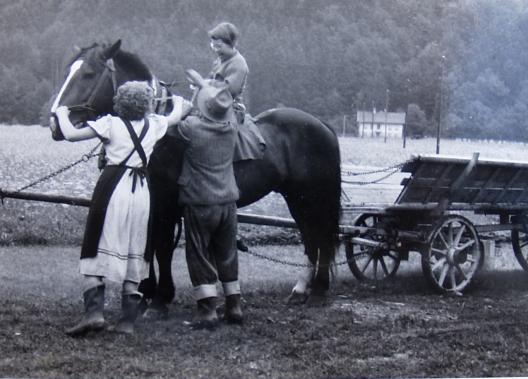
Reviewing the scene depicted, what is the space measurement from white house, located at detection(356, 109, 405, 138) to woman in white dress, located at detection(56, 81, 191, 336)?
255cm

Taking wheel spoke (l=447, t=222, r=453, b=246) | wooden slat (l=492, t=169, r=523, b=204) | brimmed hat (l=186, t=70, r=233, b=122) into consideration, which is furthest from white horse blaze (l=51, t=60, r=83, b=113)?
wooden slat (l=492, t=169, r=523, b=204)

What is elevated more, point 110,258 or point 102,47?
point 102,47

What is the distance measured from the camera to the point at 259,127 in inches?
262

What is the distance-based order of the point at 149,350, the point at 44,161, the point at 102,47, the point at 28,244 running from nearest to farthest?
the point at 149,350 → the point at 102,47 → the point at 44,161 → the point at 28,244

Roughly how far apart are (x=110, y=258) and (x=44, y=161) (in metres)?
1.78

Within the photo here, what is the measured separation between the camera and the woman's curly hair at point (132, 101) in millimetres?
5246

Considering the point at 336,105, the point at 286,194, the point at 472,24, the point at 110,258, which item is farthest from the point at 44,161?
the point at 472,24

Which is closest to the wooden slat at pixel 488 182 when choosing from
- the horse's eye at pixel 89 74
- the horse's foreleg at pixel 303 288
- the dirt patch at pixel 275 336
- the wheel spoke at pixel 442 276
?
the wheel spoke at pixel 442 276

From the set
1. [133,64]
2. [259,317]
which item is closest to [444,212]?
[259,317]

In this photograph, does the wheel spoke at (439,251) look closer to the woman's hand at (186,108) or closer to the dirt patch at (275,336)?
the dirt patch at (275,336)

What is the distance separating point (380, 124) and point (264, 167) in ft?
4.48

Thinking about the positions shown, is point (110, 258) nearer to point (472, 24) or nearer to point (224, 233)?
point (224, 233)

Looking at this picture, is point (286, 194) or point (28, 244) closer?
point (286, 194)

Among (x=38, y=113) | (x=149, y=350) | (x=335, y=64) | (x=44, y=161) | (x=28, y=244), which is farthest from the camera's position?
(x=28, y=244)
